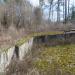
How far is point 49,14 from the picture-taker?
3912cm

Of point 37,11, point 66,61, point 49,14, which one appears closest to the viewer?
point 66,61

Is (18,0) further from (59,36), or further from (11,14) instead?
(59,36)

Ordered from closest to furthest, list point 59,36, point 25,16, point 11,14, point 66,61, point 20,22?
point 66,61, point 59,36, point 11,14, point 20,22, point 25,16

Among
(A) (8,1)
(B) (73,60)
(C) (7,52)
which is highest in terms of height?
(A) (8,1)

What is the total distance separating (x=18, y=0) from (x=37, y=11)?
19.4 feet

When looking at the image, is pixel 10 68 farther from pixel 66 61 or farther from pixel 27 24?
pixel 27 24

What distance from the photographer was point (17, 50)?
9844mm

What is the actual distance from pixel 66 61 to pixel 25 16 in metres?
15.9

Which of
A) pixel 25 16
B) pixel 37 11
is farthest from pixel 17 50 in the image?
pixel 37 11

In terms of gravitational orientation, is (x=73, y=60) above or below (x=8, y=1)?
below

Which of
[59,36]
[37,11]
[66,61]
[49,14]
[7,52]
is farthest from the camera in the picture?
[49,14]

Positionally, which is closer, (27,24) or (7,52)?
(7,52)

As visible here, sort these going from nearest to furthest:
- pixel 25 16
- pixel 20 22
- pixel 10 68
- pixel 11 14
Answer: pixel 10 68, pixel 11 14, pixel 20 22, pixel 25 16

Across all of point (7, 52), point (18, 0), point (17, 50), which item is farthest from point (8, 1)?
point (7, 52)
